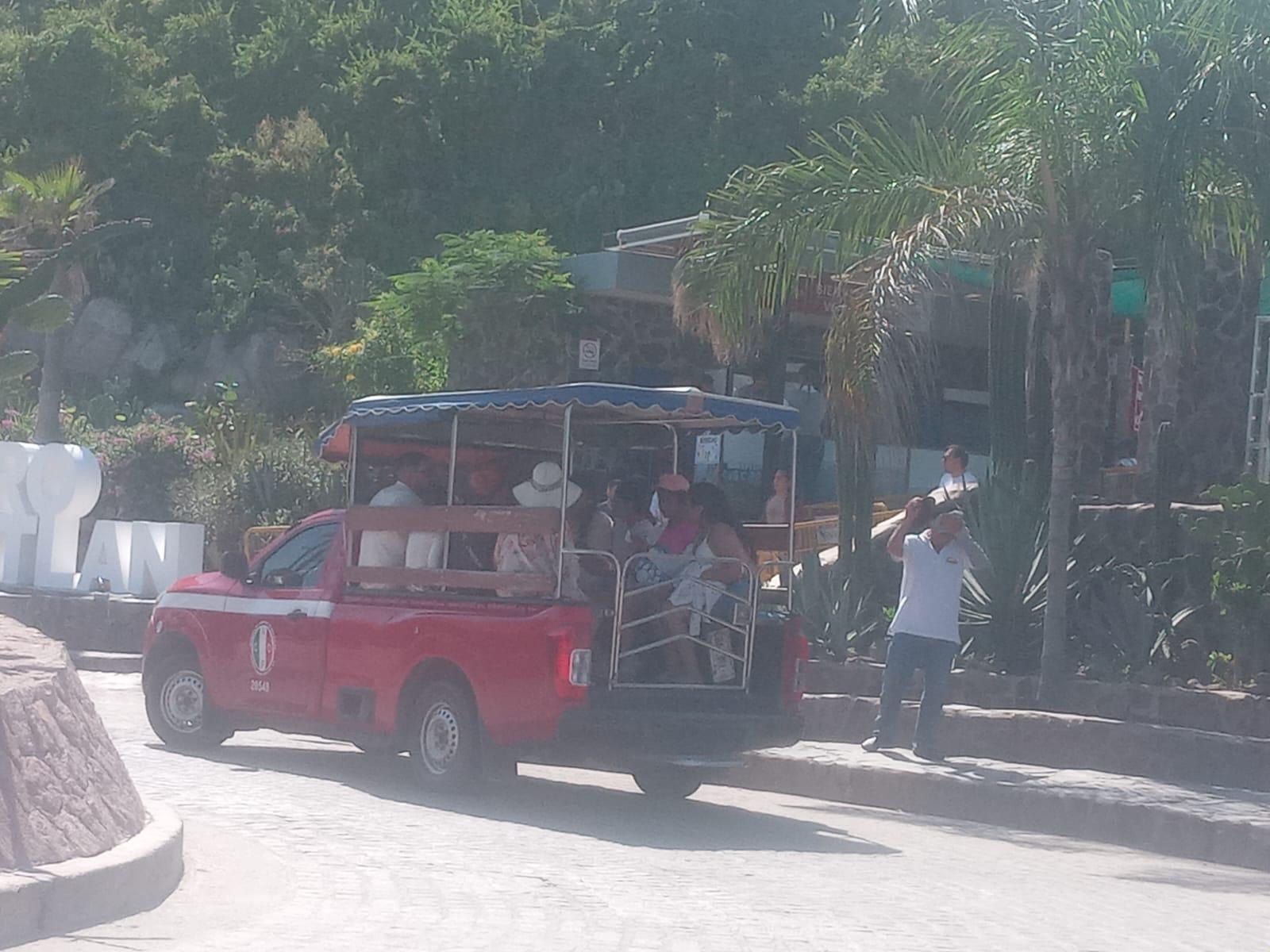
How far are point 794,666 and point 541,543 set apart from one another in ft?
5.49

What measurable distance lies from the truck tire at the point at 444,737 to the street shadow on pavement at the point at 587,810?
0.13m

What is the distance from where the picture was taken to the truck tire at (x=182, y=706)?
11.7 m

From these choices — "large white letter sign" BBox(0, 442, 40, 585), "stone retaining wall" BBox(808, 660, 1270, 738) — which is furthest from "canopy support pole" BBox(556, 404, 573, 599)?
"large white letter sign" BBox(0, 442, 40, 585)

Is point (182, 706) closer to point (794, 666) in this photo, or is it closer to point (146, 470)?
point (794, 666)

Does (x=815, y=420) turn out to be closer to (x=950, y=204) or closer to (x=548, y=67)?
(x=950, y=204)

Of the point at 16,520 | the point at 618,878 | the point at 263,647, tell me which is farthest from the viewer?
the point at 16,520

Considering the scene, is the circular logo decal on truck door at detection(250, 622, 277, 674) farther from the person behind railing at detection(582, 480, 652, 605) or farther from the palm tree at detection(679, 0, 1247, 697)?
the palm tree at detection(679, 0, 1247, 697)

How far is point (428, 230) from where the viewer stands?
36.1 m

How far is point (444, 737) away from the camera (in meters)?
10.2

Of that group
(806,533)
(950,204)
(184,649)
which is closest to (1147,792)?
(950,204)

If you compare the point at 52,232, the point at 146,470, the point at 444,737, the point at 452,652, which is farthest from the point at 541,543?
the point at 52,232

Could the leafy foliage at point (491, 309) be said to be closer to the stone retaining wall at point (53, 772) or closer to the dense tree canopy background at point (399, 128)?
the dense tree canopy background at point (399, 128)

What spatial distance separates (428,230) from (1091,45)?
83.0ft

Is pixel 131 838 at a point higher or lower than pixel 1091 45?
lower
